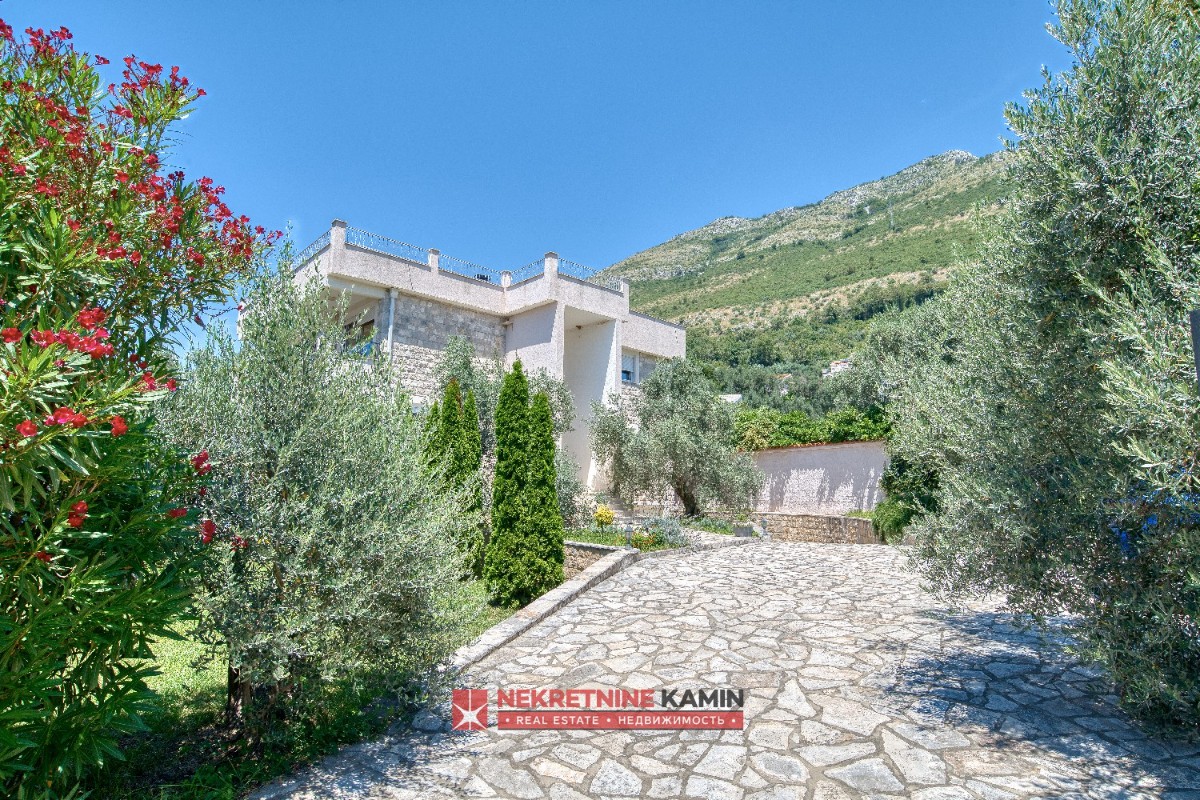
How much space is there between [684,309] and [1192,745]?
158 feet

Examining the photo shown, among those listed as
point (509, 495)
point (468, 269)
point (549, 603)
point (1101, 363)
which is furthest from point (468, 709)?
point (468, 269)

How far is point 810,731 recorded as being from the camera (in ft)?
13.3

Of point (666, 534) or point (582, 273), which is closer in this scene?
point (666, 534)

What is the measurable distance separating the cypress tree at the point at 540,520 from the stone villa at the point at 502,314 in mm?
8119

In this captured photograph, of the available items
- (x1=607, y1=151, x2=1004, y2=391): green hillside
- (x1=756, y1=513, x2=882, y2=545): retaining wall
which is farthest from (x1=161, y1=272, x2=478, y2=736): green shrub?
(x1=607, y1=151, x2=1004, y2=391): green hillside

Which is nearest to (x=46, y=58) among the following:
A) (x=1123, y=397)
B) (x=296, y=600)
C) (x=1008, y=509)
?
(x=296, y=600)

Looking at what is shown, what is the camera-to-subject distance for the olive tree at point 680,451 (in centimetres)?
1549

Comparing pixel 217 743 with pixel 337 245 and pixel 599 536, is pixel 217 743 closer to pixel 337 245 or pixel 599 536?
pixel 599 536

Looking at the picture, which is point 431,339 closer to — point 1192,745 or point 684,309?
point 1192,745

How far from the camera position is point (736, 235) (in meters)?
77.4

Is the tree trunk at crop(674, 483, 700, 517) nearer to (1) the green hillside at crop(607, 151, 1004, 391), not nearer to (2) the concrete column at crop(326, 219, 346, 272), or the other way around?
(2) the concrete column at crop(326, 219, 346, 272)

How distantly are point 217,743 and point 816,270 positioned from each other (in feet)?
176

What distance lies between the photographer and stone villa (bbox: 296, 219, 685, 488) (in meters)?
16.6

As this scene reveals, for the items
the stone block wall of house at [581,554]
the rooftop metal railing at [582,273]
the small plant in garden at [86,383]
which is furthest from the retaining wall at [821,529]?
the small plant in garden at [86,383]
